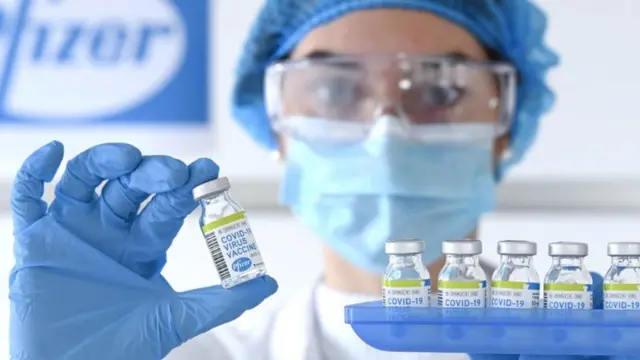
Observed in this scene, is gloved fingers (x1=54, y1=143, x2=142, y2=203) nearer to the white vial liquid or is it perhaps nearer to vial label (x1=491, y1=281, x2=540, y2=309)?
the white vial liquid

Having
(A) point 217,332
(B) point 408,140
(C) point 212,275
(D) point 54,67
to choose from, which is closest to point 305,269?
(C) point 212,275

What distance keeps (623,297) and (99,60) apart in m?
1.53

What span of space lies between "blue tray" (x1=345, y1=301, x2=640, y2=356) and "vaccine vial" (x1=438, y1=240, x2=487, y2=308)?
16 millimetres

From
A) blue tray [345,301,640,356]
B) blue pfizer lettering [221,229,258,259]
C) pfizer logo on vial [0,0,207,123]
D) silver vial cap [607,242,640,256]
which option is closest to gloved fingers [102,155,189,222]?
blue pfizer lettering [221,229,258,259]

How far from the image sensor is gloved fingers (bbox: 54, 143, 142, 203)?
103 cm

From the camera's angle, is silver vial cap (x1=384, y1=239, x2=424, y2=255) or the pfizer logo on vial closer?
silver vial cap (x1=384, y1=239, x2=424, y2=255)

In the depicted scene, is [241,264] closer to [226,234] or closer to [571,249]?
[226,234]

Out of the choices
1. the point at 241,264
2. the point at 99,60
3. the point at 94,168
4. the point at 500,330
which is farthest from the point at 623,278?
the point at 99,60

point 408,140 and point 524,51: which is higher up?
point 524,51

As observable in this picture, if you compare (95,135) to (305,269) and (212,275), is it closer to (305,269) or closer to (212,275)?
(212,275)

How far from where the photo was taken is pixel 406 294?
932mm

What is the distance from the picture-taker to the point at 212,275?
1962 mm

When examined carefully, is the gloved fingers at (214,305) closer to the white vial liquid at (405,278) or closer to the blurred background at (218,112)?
the white vial liquid at (405,278)

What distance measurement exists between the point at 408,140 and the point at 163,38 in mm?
898
